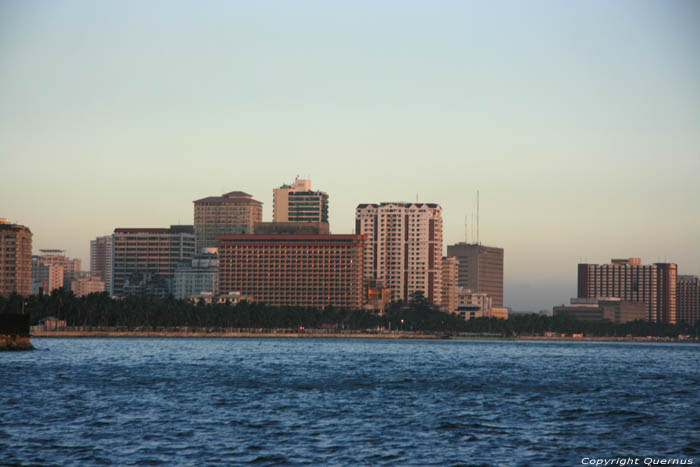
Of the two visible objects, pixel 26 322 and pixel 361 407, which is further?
pixel 26 322

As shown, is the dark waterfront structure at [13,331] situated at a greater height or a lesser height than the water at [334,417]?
greater

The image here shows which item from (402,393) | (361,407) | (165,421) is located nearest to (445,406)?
(361,407)

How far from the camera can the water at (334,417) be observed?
189 ft

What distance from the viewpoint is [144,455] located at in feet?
182

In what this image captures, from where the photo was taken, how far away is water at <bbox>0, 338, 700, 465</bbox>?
5747 centimetres

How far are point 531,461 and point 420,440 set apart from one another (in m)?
9.93

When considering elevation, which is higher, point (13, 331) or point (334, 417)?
point (13, 331)

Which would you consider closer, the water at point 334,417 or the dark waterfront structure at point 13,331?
the water at point 334,417

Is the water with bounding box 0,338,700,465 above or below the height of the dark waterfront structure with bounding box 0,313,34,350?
below

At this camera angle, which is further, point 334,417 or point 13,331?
point 13,331

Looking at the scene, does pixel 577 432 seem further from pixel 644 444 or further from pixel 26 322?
pixel 26 322

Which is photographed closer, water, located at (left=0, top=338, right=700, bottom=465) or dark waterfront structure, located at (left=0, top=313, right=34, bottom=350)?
water, located at (left=0, top=338, right=700, bottom=465)

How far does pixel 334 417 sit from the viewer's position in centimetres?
7556

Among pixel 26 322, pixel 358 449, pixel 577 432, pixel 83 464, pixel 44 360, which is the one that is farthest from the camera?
pixel 26 322
